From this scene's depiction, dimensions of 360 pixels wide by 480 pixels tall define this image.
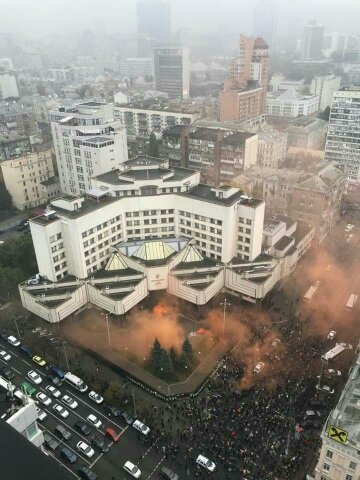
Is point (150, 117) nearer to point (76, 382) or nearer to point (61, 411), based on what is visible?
point (76, 382)

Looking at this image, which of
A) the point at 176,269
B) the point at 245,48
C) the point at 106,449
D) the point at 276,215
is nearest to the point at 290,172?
the point at 276,215

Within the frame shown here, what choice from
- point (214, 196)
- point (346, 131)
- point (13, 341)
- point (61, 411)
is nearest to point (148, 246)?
point (214, 196)

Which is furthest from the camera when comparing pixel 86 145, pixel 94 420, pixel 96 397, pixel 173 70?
pixel 173 70

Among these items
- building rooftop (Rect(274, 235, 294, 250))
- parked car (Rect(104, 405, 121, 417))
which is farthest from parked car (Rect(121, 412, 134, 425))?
building rooftop (Rect(274, 235, 294, 250))

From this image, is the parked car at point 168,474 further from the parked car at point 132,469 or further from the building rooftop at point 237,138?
the building rooftop at point 237,138

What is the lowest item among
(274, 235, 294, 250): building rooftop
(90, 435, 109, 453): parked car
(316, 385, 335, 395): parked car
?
(90, 435, 109, 453): parked car

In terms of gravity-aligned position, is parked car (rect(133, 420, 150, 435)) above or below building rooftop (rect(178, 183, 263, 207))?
below

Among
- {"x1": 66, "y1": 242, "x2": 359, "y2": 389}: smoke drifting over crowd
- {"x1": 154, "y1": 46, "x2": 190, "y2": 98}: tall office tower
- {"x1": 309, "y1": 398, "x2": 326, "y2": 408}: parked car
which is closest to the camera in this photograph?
{"x1": 309, "y1": 398, "x2": 326, "y2": 408}: parked car

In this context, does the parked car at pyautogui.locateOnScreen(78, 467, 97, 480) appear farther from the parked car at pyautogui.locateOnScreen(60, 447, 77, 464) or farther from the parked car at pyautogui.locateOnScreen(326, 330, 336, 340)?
the parked car at pyautogui.locateOnScreen(326, 330, 336, 340)
